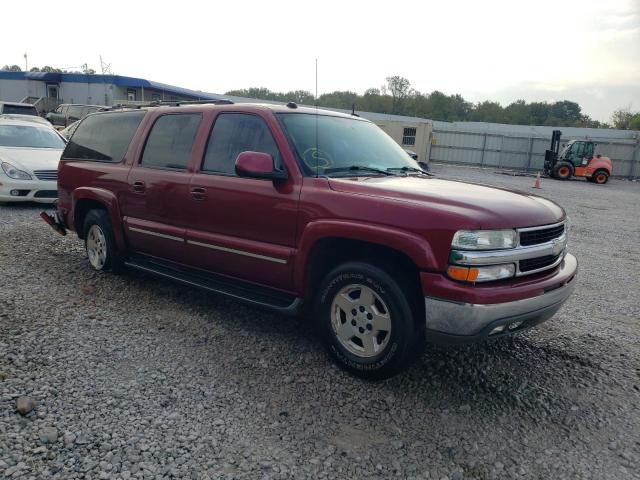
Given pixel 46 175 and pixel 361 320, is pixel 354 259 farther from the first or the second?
pixel 46 175

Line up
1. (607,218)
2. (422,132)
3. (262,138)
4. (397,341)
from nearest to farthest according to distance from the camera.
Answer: (397,341), (262,138), (607,218), (422,132)

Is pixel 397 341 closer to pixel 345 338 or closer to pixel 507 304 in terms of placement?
pixel 345 338

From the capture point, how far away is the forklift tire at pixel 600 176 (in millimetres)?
25922

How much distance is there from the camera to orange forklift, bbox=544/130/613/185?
85.5ft

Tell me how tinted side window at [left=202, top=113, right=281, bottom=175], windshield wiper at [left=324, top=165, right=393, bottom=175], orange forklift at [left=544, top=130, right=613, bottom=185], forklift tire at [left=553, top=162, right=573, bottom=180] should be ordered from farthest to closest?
forklift tire at [left=553, top=162, right=573, bottom=180], orange forklift at [left=544, top=130, right=613, bottom=185], tinted side window at [left=202, top=113, right=281, bottom=175], windshield wiper at [left=324, top=165, right=393, bottom=175]

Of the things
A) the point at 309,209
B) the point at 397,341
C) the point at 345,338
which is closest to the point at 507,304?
the point at 397,341

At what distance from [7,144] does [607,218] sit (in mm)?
13662

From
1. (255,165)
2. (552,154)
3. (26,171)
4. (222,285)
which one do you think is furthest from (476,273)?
(552,154)

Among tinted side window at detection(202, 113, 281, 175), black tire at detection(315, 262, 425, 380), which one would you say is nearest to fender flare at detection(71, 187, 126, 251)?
tinted side window at detection(202, 113, 281, 175)

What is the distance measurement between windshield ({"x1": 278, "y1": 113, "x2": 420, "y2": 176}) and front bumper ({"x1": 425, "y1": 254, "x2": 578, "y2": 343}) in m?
1.39

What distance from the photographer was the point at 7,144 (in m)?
9.98

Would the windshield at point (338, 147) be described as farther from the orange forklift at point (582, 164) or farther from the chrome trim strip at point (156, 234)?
the orange forklift at point (582, 164)

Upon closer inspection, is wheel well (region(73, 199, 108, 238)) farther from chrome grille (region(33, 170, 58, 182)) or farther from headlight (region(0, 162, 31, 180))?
headlight (region(0, 162, 31, 180))

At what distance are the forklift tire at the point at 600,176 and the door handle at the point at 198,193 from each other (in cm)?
2666
